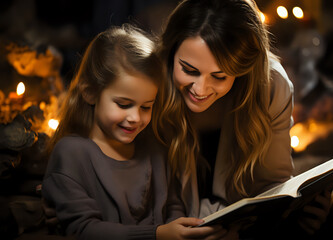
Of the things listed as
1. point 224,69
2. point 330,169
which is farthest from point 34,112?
point 330,169

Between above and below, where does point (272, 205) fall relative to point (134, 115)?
below

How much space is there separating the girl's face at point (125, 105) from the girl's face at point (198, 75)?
0.11 metres

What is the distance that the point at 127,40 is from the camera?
4.01ft

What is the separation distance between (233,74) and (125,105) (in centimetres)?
31

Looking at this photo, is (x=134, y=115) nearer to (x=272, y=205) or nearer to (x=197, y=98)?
(x=197, y=98)

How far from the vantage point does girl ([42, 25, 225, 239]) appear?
107 centimetres

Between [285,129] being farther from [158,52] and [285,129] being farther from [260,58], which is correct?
[158,52]

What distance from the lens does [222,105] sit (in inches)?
57.1

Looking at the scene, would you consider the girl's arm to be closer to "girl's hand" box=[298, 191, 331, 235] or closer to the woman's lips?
the woman's lips

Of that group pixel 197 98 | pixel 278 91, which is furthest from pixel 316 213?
pixel 197 98

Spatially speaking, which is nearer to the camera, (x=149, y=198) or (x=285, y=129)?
(x=149, y=198)

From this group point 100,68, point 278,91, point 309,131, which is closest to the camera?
point 100,68

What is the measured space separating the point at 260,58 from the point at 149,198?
52 centimetres

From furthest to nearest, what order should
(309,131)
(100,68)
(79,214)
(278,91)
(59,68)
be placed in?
1. (309,131)
2. (59,68)
3. (278,91)
4. (100,68)
5. (79,214)
